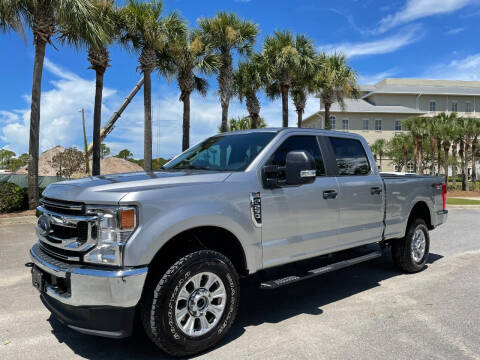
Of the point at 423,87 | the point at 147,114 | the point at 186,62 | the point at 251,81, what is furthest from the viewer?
the point at 423,87

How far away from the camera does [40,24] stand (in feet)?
42.2

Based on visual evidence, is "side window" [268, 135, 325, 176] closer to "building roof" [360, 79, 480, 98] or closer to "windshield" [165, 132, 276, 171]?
"windshield" [165, 132, 276, 171]

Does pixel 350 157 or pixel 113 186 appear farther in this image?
pixel 350 157

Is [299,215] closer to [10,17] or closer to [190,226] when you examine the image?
[190,226]

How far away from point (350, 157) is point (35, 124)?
11967mm

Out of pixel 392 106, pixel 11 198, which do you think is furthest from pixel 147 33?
pixel 392 106

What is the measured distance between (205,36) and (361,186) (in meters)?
17.6

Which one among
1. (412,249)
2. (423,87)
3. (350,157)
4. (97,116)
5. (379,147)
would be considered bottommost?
(412,249)

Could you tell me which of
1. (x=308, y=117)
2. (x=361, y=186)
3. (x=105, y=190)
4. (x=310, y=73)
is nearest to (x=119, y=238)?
(x=105, y=190)

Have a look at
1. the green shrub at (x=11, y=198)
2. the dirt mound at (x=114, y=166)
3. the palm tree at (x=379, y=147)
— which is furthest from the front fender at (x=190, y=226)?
the palm tree at (x=379, y=147)

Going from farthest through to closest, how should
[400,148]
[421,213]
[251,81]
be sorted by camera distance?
[400,148], [251,81], [421,213]

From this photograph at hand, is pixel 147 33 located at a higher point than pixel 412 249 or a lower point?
higher

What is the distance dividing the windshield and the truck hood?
454 millimetres

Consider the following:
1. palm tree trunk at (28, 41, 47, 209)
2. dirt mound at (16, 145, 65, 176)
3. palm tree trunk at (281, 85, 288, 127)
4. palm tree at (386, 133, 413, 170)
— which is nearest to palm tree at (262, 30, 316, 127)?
palm tree trunk at (281, 85, 288, 127)
